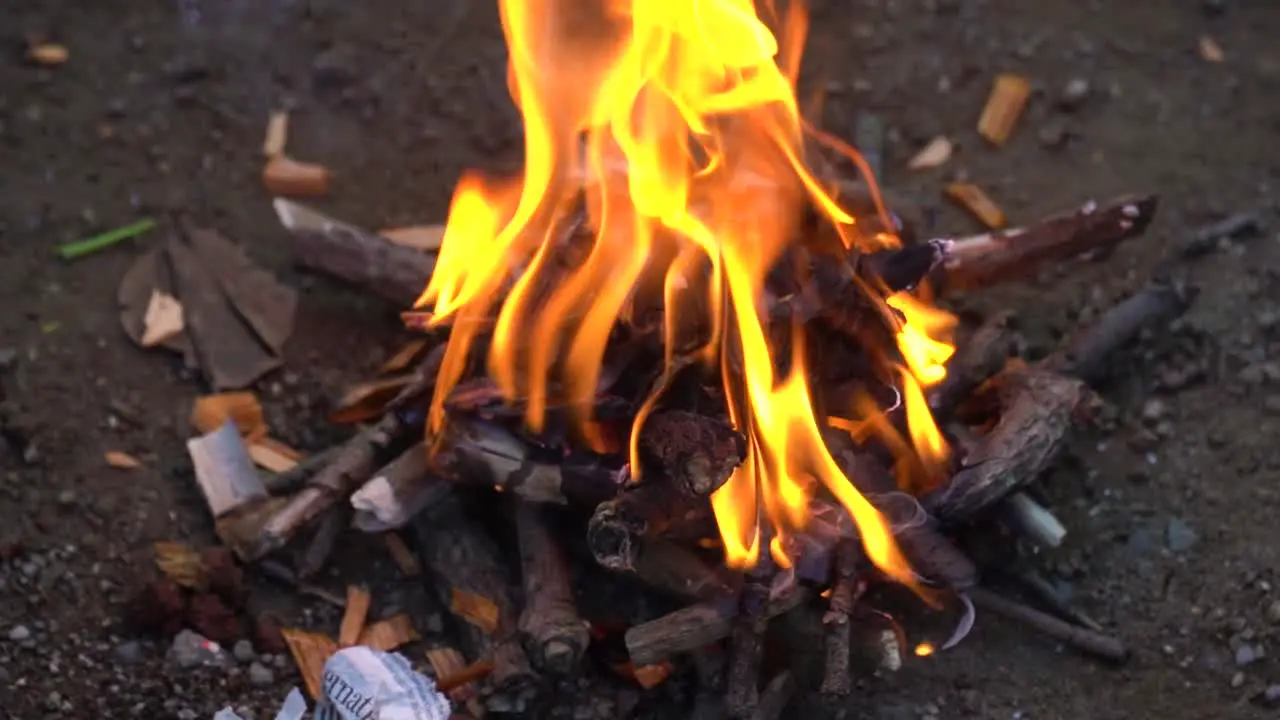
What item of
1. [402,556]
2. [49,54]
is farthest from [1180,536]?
[49,54]

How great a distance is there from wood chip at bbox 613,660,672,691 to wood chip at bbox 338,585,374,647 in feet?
1.47

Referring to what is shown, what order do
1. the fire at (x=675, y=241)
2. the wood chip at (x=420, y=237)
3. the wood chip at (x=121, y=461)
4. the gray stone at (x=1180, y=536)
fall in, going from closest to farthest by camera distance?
the fire at (x=675, y=241) < the gray stone at (x=1180, y=536) < the wood chip at (x=121, y=461) < the wood chip at (x=420, y=237)

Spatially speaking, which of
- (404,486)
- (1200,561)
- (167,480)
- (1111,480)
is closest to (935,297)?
(1111,480)

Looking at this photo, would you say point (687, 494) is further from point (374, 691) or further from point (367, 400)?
point (367, 400)

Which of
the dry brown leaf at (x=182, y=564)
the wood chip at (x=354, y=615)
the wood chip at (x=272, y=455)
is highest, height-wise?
the wood chip at (x=272, y=455)

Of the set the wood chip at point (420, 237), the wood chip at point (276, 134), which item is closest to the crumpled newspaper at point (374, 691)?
the wood chip at point (420, 237)

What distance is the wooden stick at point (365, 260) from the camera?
8.82 feet

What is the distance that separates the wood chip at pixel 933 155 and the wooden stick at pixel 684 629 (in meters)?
1.29

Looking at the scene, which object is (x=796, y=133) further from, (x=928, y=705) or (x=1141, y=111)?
(x=1141, y=111)

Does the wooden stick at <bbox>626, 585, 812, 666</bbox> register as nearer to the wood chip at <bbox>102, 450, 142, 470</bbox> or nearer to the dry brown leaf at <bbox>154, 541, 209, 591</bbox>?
the dry brown leaf at <bbox>154, 541, 209, 591</bbox>

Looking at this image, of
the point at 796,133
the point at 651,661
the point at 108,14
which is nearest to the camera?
the point at 651,661

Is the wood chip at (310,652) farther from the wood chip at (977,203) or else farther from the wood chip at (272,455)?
the wood chip at (977,203)

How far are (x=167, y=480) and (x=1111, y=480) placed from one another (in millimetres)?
1646

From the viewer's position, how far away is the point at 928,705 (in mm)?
2199
